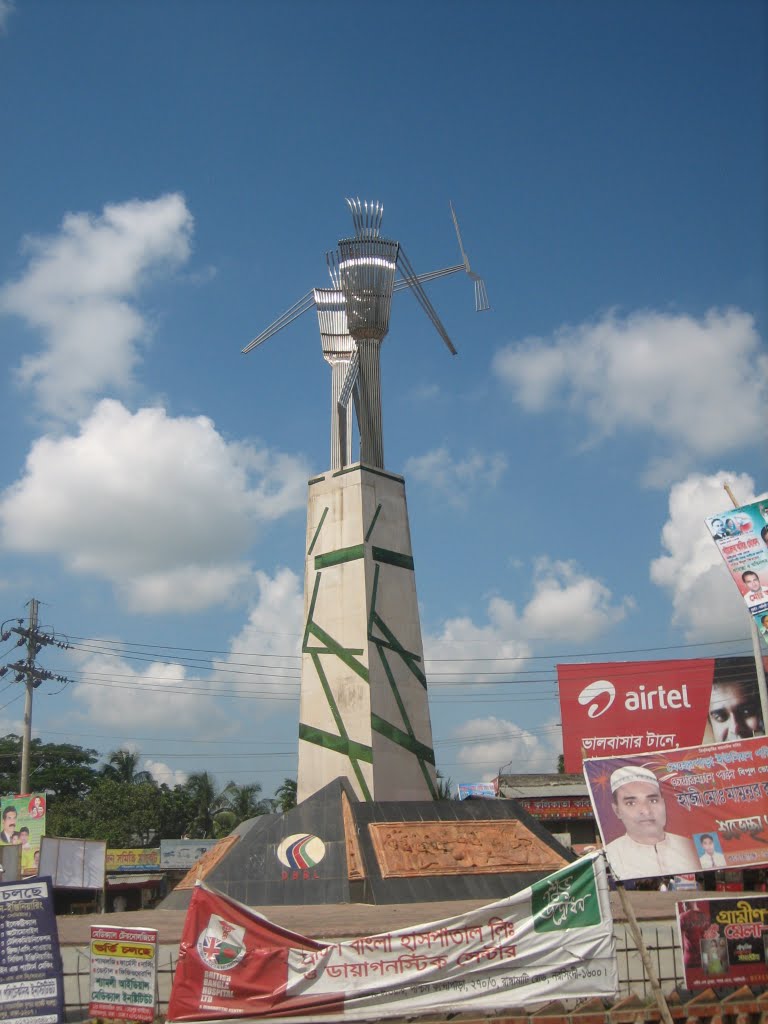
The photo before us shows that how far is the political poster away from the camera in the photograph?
Answer: 11.0 metres

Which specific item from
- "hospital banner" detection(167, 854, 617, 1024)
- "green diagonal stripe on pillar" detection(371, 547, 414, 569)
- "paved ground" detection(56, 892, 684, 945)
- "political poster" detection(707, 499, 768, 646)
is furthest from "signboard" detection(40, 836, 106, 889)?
"political poster" detection(707, 499, 768, 646)

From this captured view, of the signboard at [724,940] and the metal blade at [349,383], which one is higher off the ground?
the metal blade at [349,383]

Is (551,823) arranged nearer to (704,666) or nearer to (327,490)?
(704,666)

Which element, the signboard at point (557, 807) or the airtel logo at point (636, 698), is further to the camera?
the signboard at point (557, 807)

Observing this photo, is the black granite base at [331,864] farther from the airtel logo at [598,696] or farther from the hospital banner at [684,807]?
the airtel logo at [598,696]

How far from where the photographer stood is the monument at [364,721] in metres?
24.7

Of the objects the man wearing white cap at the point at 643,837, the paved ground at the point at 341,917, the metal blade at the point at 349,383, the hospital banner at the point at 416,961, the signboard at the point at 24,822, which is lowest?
the paved ground at the point at 341,917

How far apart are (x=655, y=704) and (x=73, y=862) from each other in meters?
33.1

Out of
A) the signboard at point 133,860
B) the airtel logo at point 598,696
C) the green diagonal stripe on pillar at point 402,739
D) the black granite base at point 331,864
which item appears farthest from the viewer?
the airtel logo at point 598,696

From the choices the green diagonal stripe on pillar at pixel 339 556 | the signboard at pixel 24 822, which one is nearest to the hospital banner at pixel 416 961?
the green diagonal stripe on pillar at pixel 339 556

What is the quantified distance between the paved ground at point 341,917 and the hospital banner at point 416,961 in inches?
244

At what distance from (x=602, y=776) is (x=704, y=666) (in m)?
39.8

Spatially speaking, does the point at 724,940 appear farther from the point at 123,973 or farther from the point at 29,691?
the point at 29,691

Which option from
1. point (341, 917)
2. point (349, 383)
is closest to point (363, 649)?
point (349, 383)
